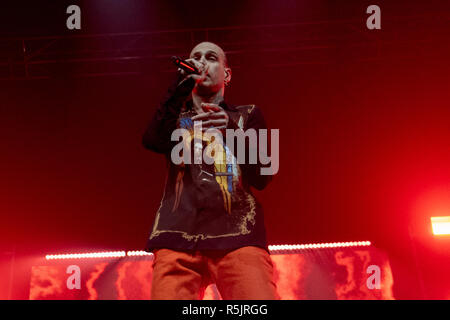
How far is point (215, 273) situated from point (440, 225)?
16.3ft

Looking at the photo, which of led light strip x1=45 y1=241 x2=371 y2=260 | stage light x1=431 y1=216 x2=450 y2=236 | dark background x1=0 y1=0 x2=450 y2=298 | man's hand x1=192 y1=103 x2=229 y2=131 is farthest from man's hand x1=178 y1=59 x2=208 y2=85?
stage light x1=431 y1=216 x2=450 y2=236

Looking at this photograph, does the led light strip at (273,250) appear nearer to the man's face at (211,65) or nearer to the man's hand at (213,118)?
the man's face at (211,65)

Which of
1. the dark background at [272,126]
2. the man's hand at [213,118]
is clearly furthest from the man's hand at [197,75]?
the dark background at [272,126]

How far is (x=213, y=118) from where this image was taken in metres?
1.42

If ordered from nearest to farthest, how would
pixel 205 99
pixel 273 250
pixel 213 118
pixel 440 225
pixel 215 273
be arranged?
1. pixel 215 273
2. pixel 213 118
3. pixel 205 99
4. pixel 440 225
5. pixel 273 250

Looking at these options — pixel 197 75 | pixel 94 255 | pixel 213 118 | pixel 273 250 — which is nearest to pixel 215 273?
pixel 213 118

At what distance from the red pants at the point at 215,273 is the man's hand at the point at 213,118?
41 centimetres

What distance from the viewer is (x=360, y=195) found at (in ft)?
18.2

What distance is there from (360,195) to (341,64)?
1725 millimetres

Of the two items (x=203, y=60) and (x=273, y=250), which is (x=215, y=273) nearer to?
(x=203, y=60)

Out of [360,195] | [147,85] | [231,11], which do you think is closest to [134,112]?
[147,85]

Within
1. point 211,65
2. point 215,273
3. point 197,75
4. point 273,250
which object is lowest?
point 215,273

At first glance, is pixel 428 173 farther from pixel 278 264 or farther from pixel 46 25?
pixel 46 25
